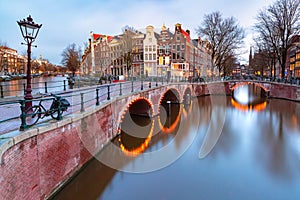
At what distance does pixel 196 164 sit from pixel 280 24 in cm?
2691

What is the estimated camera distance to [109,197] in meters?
7.35

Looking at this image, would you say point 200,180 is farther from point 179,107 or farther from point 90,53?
point 90,53

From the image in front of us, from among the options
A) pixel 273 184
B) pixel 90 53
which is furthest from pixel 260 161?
pixel 90 53

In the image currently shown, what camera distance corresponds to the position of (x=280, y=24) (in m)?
28.3

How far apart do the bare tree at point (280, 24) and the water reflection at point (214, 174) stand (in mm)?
19301

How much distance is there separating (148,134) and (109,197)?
7140mm

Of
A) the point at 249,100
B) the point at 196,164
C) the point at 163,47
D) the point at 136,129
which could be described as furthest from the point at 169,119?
the point at 163,47

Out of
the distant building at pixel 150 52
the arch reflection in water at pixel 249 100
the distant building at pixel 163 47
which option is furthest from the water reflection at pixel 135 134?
the distant building at pixel 150 52

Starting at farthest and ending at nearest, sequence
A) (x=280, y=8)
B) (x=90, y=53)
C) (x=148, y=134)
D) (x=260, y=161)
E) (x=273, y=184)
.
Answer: (x=90, y=53), (x=280, y=8), (x=148, y=134), (x=260, y=161), (x=273, y=184)

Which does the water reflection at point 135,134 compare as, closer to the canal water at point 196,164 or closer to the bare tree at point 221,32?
the canal water at point 196,164

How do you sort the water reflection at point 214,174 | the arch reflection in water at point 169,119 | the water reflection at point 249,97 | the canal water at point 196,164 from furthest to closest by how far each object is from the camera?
the water reflection at point 249,97 < the arch reflection in water at point 169,119 < the canal water at point 196,164 < the water reflection at point 214,174

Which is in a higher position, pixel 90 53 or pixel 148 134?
pixel 90 53

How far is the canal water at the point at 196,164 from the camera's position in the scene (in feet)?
25.0

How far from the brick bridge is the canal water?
64 centimetres
